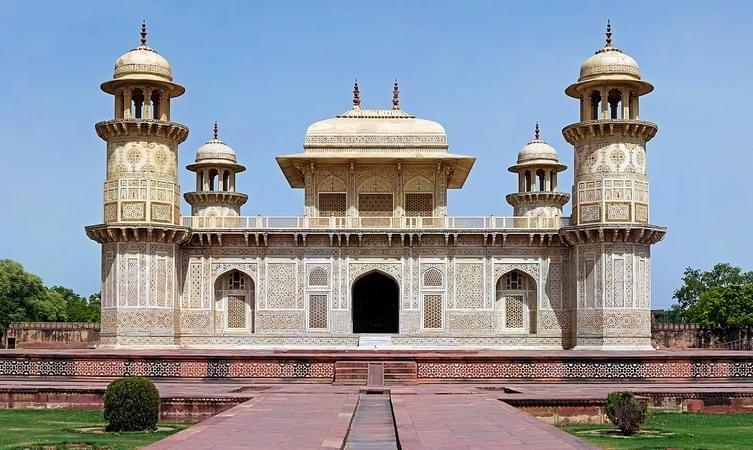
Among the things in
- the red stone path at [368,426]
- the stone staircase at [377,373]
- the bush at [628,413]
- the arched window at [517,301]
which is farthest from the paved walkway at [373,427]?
the arched window at [517,301]

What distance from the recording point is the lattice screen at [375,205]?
27.4m

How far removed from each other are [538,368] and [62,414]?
7.49m

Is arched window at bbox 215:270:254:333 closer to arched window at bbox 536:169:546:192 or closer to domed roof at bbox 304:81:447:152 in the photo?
domed roof at bbox 304:81:447:152

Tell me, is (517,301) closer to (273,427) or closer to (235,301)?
(235,301)

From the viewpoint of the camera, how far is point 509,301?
87.2 feet

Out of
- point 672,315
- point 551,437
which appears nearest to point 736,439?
point 551,437

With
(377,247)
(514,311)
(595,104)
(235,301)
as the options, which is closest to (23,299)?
(235,301)

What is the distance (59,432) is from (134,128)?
15.5 meters

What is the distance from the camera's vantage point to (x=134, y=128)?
2516 cm

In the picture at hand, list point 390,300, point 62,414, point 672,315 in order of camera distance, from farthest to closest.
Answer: point 672,315, point 390,300, point 62,414

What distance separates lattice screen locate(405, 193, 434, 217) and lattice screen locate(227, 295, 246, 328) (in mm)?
4724

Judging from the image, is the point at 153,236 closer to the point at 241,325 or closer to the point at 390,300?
the point at 241,325

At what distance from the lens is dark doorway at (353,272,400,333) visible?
28484mm

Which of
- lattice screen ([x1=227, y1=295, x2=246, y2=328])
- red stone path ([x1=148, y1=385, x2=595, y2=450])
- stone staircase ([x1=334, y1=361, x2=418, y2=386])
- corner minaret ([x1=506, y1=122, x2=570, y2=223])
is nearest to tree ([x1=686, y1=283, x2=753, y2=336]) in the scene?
corner minaret ([x1=506, y1=122, x2=570, y2=223])
